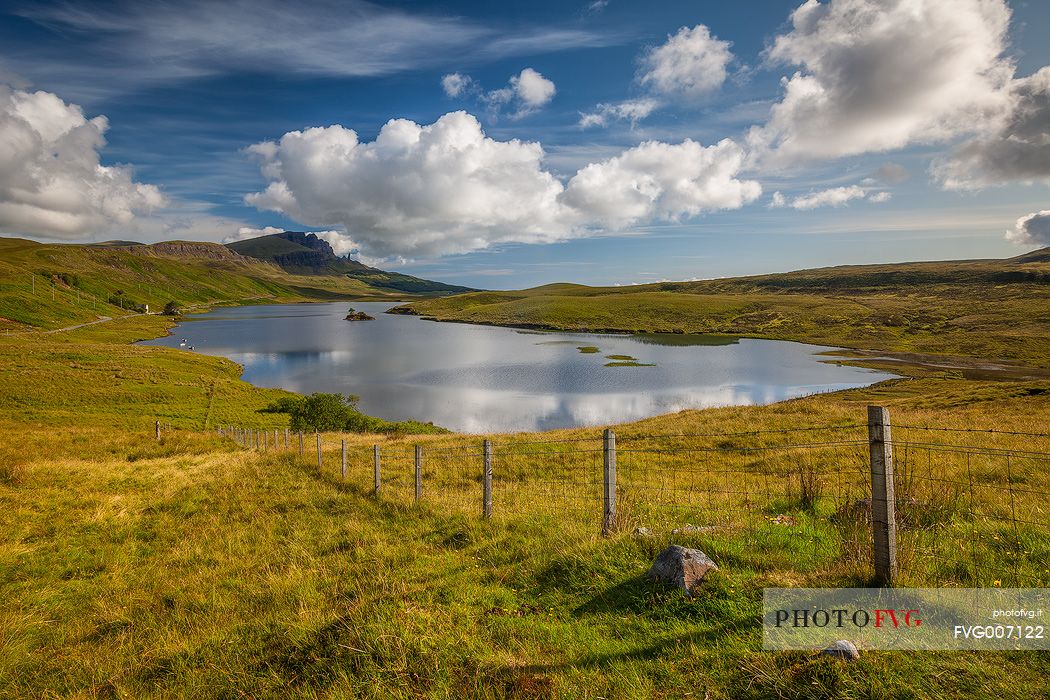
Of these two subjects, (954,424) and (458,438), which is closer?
(954,424)

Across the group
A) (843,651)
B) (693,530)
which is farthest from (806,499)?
(843,651)

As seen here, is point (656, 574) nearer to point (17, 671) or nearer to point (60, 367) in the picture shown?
point (17, 671)

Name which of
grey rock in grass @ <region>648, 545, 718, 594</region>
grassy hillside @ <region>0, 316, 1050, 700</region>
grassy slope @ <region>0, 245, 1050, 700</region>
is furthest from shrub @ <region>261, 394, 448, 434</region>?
grey rock in grass @ <region>648, 545, 718, 594</region>

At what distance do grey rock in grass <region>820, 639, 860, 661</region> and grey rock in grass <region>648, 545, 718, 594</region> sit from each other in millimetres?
1905

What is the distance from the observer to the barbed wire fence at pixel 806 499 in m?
6.58

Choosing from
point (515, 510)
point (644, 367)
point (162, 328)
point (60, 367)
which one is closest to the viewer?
point (515, 510)

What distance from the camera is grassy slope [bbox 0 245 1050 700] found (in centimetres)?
505

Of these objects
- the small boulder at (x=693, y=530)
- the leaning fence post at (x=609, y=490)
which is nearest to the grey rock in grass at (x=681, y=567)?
the small boulder at (x=693, y=530)

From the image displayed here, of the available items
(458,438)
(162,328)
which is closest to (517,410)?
(458,438)

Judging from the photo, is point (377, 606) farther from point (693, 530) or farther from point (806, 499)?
point (806, 499)

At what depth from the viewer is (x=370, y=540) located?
11227 mm

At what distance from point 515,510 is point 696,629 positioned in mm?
7442

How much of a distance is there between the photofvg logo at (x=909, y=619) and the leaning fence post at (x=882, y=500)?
1.08 ft

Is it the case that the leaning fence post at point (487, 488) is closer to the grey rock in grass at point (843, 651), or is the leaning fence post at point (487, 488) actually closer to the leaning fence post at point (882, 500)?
the leaning fence post at point (882, 500)
